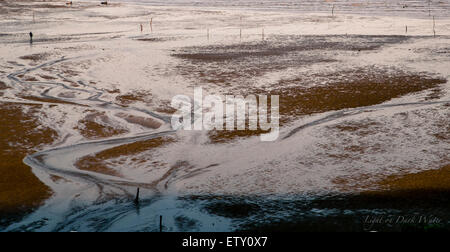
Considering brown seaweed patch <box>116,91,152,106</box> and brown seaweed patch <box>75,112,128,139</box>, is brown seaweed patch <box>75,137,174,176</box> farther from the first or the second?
brown seaweed patch <box>116,91,152,106</box>

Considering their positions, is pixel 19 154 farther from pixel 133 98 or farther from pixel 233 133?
pixel 133 98

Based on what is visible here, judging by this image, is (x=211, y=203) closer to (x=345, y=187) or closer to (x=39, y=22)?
(x=345, y=187)

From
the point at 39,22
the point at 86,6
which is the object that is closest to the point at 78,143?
the point at 39,22

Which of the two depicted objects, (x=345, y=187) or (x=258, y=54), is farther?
(x=258, y=54)

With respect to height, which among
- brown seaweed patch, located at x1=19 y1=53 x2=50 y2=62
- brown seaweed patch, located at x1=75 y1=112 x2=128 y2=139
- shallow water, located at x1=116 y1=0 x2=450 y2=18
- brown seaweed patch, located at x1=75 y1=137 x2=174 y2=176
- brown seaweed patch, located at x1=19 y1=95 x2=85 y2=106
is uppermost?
shallow water, located at x1=116 y1=0 x2=450 y2=18

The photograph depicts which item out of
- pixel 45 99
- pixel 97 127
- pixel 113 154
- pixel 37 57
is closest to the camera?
pixel 113 154

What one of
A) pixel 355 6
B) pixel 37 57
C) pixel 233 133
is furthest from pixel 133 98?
pixel 355 6

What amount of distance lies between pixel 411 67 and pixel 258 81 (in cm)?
894

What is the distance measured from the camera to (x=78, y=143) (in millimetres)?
17719

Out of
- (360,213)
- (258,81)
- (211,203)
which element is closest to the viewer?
(360,213)

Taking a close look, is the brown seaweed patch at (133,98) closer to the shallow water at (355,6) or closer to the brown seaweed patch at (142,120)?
the brown seaweed patch at (142,120)

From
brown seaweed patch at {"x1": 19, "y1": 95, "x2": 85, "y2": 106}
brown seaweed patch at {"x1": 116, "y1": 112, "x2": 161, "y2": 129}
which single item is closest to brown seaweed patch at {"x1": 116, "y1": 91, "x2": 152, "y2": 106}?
brown seaweed patch at {"x1": 116, "y1": 112, "x2": 161, "y2": 129}

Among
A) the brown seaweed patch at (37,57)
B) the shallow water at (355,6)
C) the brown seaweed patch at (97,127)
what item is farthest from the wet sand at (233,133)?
the shallow water at (355,6)

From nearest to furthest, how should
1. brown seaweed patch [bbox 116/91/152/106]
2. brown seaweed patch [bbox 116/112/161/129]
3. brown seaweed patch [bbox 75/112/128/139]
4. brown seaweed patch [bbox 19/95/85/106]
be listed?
brown seaweed patch [bbox 75/112/128/139] → brown seaweed patch [bbox 116/112/161/129] → brown seaweed patch [bbox 19/95/85/106] → brown seaweed patch [bbox 116/91/152/106]
